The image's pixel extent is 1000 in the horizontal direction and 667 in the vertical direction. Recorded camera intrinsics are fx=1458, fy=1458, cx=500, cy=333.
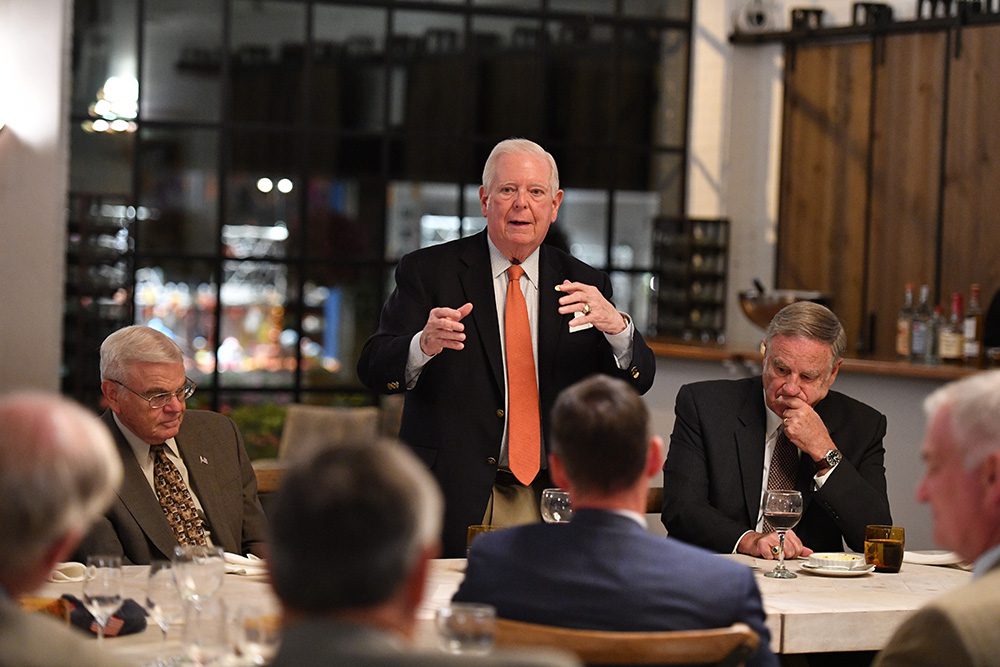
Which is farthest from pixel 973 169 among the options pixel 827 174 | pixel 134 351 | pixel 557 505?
pixel 134 351

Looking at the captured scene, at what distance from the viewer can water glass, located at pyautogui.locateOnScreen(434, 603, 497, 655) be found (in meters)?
2.03

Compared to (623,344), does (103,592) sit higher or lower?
lower

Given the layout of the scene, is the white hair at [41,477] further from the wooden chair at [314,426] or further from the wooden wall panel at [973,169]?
the wooden wall panel at [973,169]

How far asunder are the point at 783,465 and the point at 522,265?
84 cm

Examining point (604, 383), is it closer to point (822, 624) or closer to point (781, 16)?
point (822, 624)

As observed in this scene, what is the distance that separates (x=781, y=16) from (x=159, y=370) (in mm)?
6547

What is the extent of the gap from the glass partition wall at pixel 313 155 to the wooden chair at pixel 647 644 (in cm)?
657

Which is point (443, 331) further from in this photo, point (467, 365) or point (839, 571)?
point (839, 571)

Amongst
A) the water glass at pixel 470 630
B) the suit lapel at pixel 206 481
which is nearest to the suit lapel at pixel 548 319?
the suit lapel at pixel 206 481

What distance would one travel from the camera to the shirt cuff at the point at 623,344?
143 inches

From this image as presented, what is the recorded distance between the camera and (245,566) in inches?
121

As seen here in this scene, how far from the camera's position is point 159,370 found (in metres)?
3.48

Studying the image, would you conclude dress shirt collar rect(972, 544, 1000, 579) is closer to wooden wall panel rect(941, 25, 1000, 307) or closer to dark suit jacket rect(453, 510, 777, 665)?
dark suit jacket rect(453, 510, 777, 665)

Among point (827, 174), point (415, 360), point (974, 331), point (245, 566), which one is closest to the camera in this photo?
point (245, 566)
